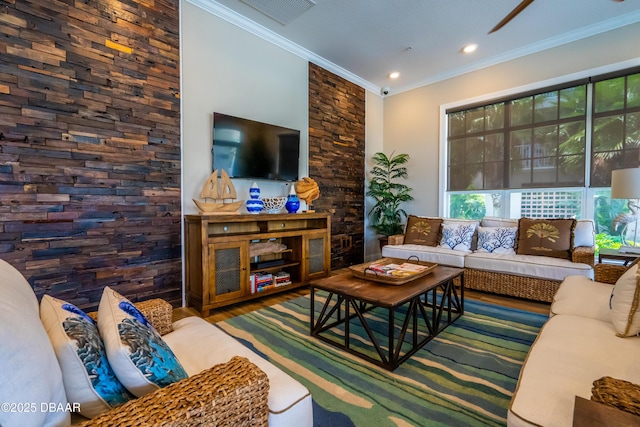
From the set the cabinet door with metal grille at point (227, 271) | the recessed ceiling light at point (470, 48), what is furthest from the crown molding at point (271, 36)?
the cabinet door with metal grille at point (227, 271)

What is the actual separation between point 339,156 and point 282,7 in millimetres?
2116

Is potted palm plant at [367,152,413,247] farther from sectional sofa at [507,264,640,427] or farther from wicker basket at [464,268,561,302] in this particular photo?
sectional sofa at [507,264,640,427]

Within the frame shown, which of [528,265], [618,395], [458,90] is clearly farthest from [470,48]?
[618,395]

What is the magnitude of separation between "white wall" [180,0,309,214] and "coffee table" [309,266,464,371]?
1.76 metres

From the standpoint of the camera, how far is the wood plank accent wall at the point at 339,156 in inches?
165

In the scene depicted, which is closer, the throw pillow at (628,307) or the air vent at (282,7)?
the throw pillow at (628,307)

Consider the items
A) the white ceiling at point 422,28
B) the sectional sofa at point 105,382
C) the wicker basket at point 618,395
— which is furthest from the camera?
the white ceiling at point 422,28

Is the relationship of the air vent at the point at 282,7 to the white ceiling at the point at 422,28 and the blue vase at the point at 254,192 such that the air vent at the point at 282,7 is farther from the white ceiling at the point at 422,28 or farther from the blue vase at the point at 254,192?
the blue vase at the point at 254,192

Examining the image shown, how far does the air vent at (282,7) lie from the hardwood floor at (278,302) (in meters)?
3.00

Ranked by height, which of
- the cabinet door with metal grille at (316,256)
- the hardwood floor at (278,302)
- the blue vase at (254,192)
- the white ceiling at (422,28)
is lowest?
the hardwood floor at (278,302)

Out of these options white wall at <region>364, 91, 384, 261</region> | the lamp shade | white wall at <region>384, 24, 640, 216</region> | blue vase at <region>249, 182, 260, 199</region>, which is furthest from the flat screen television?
the lamp shade

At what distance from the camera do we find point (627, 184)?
2.52m

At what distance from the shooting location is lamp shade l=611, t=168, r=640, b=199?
2.47 metres

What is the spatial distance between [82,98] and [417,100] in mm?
4480
